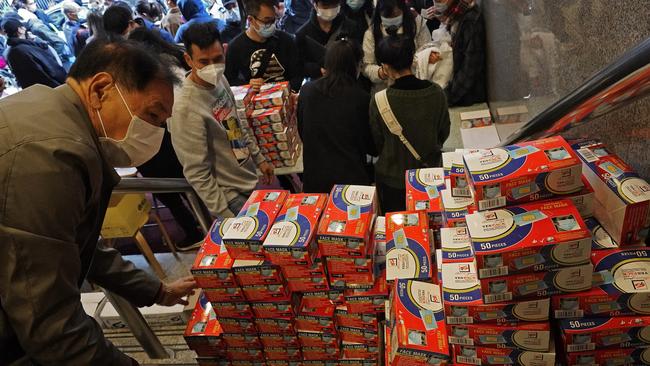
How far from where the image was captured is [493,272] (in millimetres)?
1261

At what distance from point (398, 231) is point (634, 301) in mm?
837

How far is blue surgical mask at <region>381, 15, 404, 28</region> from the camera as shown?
374cm

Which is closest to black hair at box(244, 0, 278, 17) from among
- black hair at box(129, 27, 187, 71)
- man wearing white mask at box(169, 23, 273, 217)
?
black hair at box(129, 27, 187, 71)

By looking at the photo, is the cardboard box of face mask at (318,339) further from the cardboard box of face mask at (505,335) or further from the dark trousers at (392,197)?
the dark trousers at (392,197)

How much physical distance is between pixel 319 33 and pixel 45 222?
3.50 meters

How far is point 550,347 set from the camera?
133cm

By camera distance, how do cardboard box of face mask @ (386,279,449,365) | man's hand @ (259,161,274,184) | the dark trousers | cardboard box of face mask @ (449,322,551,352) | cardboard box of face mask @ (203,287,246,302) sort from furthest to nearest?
1. man's hand @ (259,161,274,184)
2. the dark trousers
3. cardboard box of face mask @ (203,287,246,302)
4. cardboard box of face mask @ (386,279,449,365)
5. cardboard box of face mask @ (449,322,551,352)

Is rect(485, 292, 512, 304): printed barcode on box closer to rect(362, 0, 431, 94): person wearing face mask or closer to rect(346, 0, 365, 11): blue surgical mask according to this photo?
rect(362, 0, 431, 94): person wearing face mask

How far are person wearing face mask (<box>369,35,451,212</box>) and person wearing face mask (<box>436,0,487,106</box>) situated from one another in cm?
145

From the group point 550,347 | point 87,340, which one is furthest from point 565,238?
point 87,340

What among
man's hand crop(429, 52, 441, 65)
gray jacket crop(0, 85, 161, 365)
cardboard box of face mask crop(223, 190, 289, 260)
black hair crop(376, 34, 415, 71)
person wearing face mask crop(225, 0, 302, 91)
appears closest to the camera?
gray jacket crop(0, 85, 161, 365)

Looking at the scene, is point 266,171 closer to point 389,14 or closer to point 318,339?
point 318,339

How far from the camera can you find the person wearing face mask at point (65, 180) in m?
1.05

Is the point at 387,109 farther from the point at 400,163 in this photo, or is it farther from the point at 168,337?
the point at 168,337
